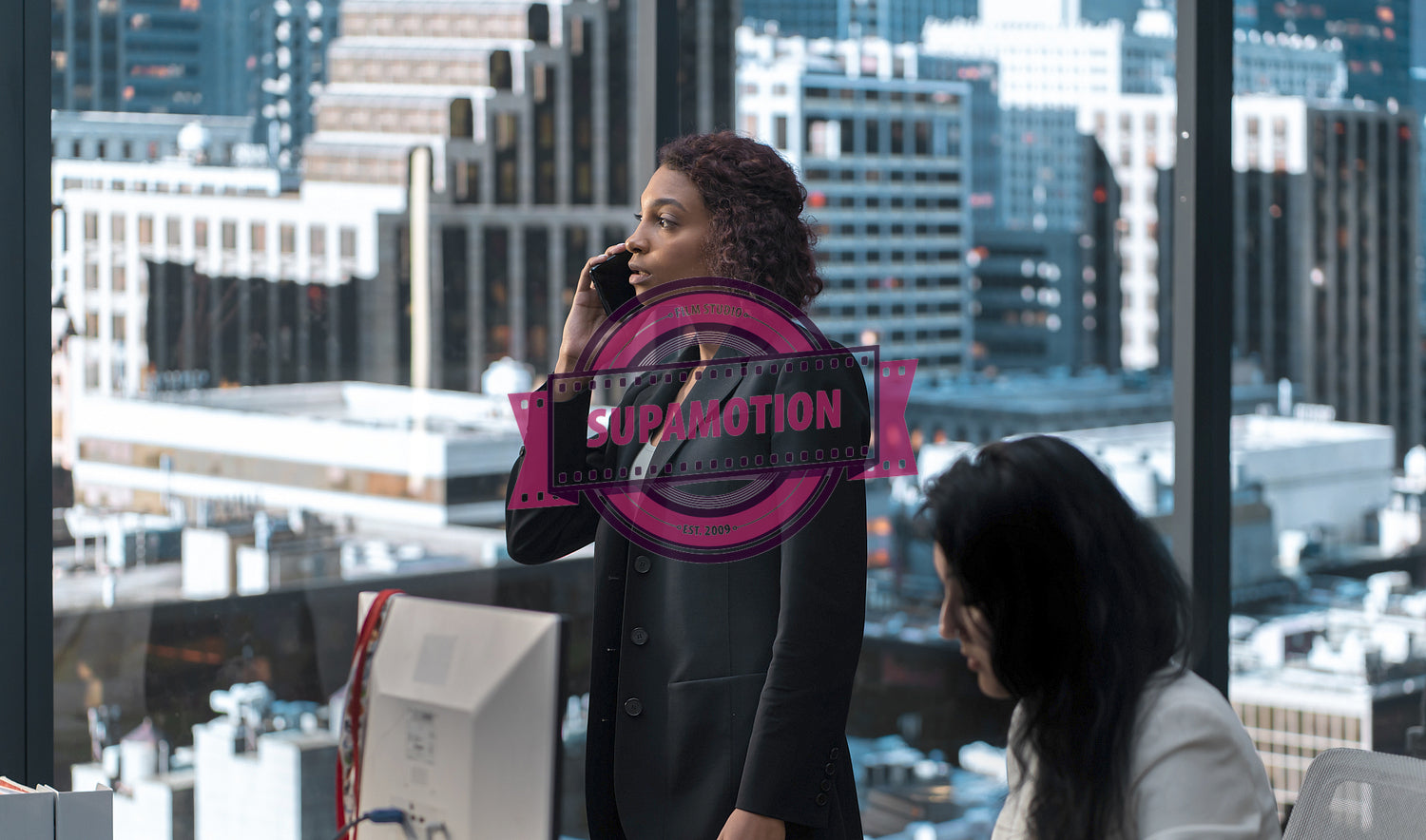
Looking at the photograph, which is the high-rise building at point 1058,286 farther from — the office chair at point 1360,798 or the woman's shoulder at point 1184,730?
the woman's shoulder at point 1184,730

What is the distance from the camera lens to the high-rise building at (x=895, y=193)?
2039 inches

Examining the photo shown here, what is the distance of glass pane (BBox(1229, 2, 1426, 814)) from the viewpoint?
43.6 metres

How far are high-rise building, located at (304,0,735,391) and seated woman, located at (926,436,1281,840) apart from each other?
34.0 metres

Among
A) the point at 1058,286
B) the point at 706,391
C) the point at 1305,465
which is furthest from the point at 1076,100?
the point at 706,391

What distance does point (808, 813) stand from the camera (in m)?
1.31

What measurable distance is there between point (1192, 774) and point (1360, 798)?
455mm

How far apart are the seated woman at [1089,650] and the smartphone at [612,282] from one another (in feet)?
2.13

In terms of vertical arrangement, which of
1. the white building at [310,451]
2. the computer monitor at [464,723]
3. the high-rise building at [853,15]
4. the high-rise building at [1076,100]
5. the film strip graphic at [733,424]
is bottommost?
the white building at [310,451]

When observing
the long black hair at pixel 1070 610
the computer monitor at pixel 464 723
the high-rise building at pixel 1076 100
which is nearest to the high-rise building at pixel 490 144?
the high-rise building at pixel 1076 100

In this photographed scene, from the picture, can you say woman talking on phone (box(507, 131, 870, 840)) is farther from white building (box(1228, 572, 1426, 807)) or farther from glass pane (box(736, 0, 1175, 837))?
glass pane (box(736, 0, 1175, 837))

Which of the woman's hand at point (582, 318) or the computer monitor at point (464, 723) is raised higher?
the woman's hand at point (582, 318)

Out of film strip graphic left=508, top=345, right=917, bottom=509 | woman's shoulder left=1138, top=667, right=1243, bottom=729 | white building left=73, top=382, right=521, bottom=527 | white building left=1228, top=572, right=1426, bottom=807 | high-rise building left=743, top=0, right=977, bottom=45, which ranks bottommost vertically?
white building left=1228, top=572, right=1426, bottom=807

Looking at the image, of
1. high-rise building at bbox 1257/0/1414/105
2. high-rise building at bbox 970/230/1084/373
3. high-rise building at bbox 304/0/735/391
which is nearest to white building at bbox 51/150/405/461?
high-rise building at bbox 304/0/735/391

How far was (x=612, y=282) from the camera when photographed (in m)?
1.54
